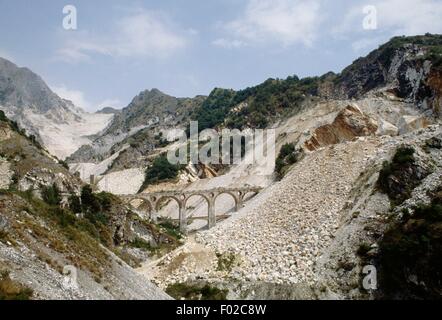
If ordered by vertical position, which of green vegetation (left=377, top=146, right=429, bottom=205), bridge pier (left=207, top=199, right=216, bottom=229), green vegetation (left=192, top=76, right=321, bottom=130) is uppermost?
green vegetation (left=192, top=76, right=321, bottom=130)

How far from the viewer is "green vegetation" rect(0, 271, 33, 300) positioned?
14.6 m

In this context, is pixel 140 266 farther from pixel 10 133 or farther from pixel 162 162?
pixel 162 162

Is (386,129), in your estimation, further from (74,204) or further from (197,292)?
(197,292)

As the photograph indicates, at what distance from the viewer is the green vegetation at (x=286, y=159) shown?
227 ft

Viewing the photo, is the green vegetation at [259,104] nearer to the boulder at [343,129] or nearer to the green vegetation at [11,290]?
the boulder at [343,129]

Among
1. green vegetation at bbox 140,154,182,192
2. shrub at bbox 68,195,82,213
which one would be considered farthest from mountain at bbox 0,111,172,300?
green vegetation at bbox 140,154,182,192

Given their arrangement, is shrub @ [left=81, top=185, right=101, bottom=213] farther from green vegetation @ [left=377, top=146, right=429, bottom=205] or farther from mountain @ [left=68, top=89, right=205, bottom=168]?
mountain @ [left=68, top=89, right=205, bottom=168]

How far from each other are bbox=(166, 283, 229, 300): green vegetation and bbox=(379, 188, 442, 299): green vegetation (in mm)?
9608

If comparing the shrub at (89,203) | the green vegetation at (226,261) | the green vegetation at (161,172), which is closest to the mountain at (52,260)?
the green vegetation at (226,261)

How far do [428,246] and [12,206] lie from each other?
70.6 ft

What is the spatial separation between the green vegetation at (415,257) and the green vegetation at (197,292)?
9.61 m

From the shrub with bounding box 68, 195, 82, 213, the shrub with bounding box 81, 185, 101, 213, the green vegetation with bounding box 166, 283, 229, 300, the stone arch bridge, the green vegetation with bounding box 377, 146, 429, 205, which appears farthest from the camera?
the stone arch bridge

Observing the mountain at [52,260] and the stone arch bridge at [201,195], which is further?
the stone arch bridge at [201,195]
